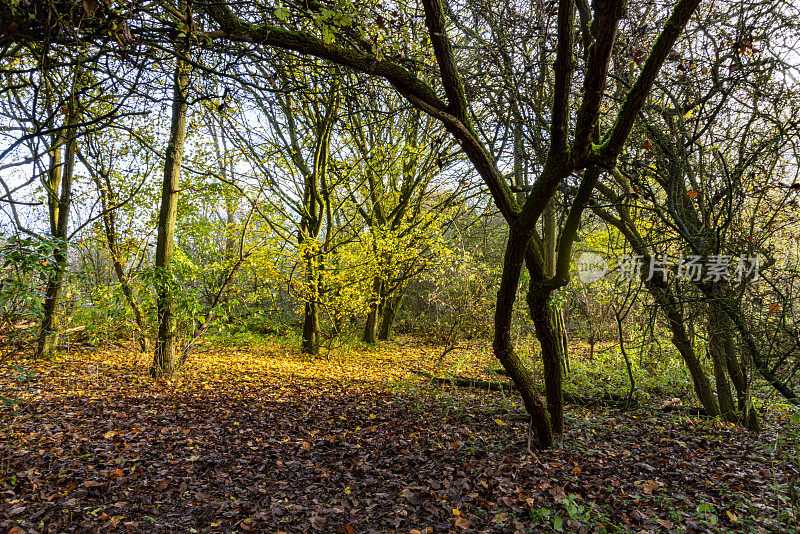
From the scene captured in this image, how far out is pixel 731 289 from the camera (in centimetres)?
417

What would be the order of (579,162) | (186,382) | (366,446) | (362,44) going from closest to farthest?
(579,162) → (362,44) → (366,446) → (186,382)

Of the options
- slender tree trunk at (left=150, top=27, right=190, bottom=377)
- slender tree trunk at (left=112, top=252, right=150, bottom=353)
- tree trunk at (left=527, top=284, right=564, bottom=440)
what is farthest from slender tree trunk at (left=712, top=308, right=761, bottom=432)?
slender tree trunk at (left=112, top=252, right=150, bottom=353)

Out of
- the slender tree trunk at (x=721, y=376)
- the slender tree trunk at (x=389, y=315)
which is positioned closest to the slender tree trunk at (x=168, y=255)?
the slender tree trunk at (x=389, y=315)

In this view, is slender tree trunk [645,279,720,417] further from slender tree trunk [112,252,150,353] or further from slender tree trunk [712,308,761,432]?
slender tree trunk [112,252,150,353]

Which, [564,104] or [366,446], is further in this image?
[366,446]

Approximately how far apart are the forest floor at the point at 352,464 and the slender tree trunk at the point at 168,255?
47 cm

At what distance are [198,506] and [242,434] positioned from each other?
1.59 m

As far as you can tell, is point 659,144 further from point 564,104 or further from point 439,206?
point 439,206

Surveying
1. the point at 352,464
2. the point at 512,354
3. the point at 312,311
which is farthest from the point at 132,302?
the point at 512,354

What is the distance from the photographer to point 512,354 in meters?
4.45

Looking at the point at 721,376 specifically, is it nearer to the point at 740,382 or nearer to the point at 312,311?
the point at 740,382

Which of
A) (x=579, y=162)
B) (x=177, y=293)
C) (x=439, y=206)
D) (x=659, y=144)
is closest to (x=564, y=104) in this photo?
(x=579, y=162)

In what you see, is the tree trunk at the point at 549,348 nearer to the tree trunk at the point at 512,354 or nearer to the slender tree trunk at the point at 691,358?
the tree trunk at the point at 512,354

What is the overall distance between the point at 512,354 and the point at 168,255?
599cm
